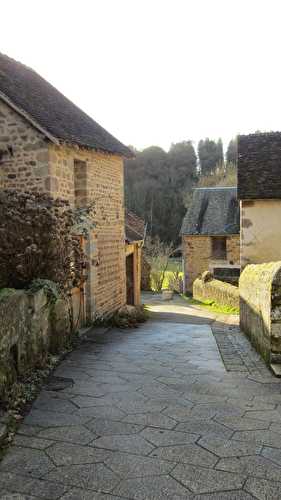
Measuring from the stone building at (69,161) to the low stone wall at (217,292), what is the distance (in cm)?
542

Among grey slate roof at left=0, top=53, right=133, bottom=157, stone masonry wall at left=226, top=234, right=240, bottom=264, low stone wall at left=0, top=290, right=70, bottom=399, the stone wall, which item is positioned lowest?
the stone wall

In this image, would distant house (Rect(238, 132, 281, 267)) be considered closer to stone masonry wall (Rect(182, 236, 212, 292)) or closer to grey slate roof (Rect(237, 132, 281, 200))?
grey slate roof (Rect(237, 132, 281, 200))

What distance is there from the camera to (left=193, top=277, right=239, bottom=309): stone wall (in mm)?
18750

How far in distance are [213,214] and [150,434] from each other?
25.7 m

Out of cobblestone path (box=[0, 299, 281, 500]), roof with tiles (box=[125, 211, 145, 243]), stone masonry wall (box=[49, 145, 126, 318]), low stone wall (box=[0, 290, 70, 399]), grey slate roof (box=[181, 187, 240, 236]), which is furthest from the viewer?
grey slate roof (box=[181, 187, 240, 236])

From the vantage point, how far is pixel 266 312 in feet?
26.3

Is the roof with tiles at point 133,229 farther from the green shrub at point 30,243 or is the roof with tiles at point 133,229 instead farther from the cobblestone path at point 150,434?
the cobblestone path at point 150,434

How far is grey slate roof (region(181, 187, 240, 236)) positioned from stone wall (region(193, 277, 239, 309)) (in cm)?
463

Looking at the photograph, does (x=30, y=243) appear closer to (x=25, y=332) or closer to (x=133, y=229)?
(x=25, y=332)

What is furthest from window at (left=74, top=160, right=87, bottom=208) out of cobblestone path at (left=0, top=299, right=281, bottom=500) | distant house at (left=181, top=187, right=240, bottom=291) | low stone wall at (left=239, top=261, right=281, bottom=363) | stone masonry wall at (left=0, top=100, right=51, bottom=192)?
distant house at (left=181, top=187, right=240, bottom=291)

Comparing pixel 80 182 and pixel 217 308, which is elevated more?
pixel 80 182

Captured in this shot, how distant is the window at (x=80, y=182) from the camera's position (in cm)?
1187

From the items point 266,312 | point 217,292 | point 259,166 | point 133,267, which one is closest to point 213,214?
point 217,292

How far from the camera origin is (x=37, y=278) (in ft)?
26.5
